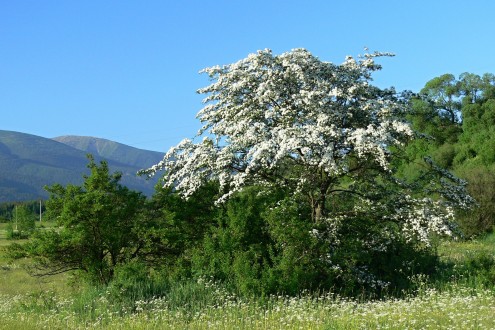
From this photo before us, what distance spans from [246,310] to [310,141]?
14.9 ft

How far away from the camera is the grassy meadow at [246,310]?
1109 centimetres

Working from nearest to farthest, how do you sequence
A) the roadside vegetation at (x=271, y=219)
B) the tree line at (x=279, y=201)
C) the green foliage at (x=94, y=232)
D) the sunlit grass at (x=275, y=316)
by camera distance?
1. the sunlit grass at (x=275, y=316)
2. the roadside vegetation at (x=271, y=219)
3. the tree line at (x=279, y=201)
4. the green foliage at (x=94, y=232)

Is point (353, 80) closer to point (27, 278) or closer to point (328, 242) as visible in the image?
point (328, 242)

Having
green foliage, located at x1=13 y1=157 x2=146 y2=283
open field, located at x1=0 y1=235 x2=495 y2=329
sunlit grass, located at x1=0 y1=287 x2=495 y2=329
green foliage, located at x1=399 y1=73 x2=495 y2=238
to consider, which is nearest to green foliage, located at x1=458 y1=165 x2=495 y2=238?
green foliage, located at x1=399 y1=73 x2=495 y2=238

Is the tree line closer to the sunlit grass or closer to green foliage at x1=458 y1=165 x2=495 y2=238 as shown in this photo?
the sunlit grass

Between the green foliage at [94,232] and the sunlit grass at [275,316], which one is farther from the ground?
the green foliage at [94,232]

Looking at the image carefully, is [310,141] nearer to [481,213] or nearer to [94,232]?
[94,232]

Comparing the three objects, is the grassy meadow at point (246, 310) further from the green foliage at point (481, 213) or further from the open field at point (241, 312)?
the green foliage at point (481, 213)

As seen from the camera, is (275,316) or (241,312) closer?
(275,316)

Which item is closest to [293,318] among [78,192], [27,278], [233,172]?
[233,172]

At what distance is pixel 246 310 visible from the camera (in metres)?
12.5

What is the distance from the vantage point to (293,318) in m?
11.7

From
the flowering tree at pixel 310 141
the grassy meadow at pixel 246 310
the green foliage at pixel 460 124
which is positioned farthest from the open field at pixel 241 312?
the green foliage at pixel 460 124

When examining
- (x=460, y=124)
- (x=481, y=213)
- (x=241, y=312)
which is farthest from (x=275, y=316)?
(x=460, y=124)
